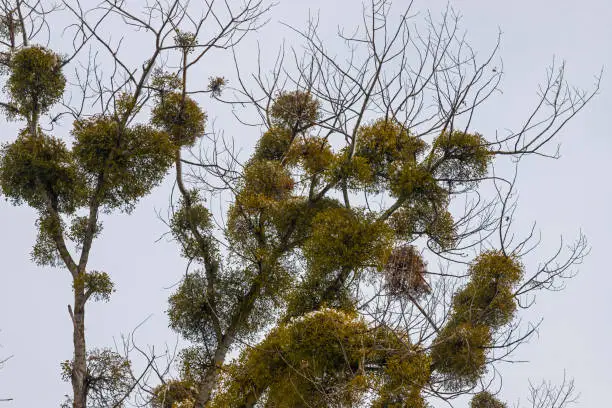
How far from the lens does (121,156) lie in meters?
11.4

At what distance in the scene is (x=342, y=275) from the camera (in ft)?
33.0

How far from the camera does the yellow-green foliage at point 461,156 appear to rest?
10844 millimetres

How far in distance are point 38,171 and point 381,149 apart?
467 cm

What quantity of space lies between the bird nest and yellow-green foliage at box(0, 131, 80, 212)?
4487 millimetres

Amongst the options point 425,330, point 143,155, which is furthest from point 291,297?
point 425,330

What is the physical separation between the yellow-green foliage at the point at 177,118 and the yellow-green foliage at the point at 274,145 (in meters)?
1.06

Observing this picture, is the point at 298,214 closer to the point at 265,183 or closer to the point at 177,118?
the point at 265,183

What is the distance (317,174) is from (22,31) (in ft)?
17.1

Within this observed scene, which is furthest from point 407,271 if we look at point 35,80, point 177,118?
point 35,80

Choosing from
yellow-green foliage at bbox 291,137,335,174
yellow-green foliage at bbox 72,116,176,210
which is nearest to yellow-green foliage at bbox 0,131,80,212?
yellow-green foliage at bbox 72,116,176,210

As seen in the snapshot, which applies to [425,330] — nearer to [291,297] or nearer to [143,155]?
[291,297]

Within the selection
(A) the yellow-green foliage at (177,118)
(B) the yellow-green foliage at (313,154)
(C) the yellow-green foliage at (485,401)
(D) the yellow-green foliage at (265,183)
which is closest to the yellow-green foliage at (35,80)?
(A) the yellow-green foliage at (177,118)

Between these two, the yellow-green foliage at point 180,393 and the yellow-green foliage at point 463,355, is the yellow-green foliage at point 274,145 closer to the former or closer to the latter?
the yellow-green foliage at point 180,393

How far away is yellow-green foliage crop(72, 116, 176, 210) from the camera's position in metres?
11.3
